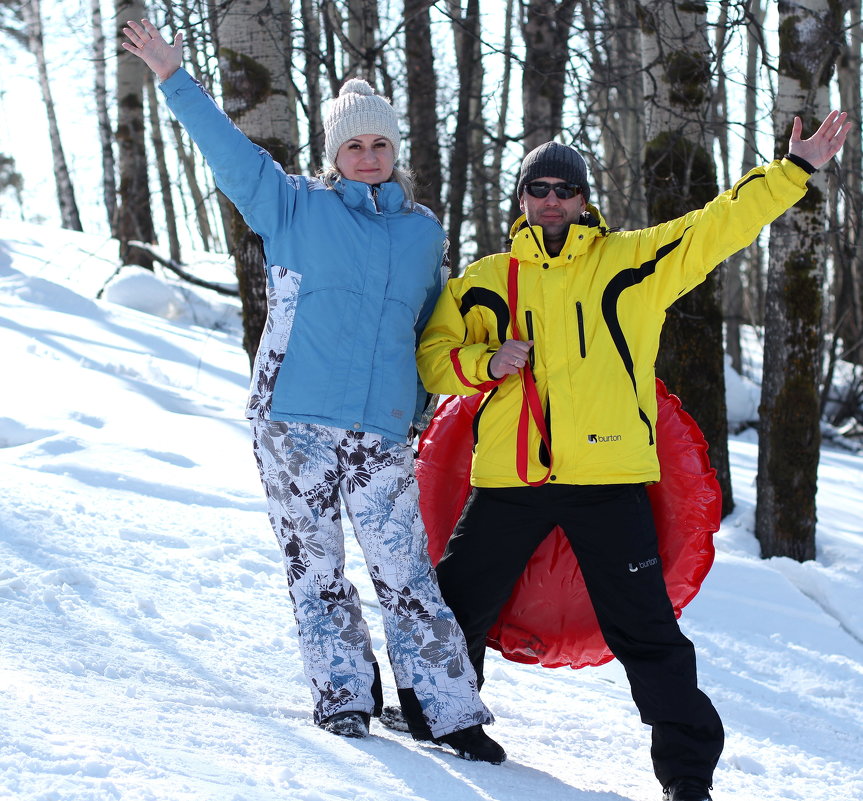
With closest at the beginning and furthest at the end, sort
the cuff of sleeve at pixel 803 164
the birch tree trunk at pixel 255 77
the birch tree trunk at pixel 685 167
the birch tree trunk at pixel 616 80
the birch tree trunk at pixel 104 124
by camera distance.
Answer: the cuff of sleeve at pixel 803 164
the birch tree trunk at pixel 255 77
the birch tree trunk at pixel 685 167
the birch tree trunk at pixel 616 80
the birch tree trunk at pixel 104 124

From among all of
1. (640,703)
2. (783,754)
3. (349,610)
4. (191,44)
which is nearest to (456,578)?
(349,610)

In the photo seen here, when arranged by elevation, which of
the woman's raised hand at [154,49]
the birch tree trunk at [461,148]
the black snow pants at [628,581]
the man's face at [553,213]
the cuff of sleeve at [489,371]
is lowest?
the black snow pants at [628,581]

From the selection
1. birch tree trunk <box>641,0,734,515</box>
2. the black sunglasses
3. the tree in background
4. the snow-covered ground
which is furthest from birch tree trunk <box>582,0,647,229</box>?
the tree in background

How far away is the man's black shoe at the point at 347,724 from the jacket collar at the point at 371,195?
1.44 metres

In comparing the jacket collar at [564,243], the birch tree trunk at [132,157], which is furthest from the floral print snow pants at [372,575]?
the birch tree trunk at [132,157]

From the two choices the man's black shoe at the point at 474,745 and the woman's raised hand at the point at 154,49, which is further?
the man's black shoe at the point at 474,745

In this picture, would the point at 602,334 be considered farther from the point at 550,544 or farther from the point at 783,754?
the point at 783,754

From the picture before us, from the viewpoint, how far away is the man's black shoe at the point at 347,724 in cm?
279

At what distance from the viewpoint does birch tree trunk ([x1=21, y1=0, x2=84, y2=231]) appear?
15.6 meters

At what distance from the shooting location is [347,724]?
9.20 ft

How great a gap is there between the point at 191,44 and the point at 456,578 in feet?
13.7

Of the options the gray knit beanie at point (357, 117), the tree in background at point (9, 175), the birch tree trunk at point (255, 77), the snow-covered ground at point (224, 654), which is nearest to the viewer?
the snow-covered ground at point (224, 654)

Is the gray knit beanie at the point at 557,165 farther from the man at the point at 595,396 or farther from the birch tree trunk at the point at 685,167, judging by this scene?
the birch tree trunk at the point at 685,167

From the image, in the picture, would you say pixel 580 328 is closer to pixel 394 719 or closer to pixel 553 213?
pixel 553 213
